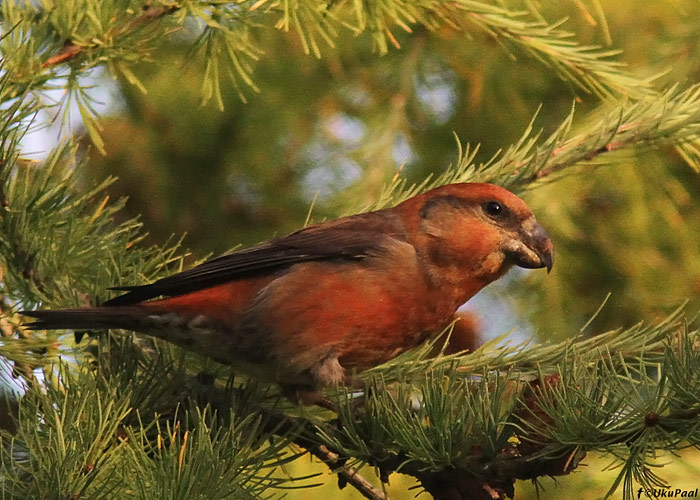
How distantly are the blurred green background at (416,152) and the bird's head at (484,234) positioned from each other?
2.18 feet

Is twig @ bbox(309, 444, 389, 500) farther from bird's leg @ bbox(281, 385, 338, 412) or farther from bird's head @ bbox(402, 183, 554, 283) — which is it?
bird's head @ bbox(402, 183, 554, 283)

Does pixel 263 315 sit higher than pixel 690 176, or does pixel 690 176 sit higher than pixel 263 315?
pixel 263 315

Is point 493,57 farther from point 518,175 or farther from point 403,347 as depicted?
point 403,347

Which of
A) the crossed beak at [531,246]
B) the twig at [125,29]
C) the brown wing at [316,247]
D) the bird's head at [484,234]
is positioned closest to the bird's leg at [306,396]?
the brown wing at [316,247]

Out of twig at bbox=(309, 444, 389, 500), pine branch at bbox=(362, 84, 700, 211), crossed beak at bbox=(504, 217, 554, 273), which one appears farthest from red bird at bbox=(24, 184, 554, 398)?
twig at bbox=(309, 444, 389, 500)

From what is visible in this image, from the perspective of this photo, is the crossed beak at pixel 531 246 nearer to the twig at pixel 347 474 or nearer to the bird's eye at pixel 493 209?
the bird's eye at pixel 493 209

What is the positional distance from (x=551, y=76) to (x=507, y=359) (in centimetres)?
258

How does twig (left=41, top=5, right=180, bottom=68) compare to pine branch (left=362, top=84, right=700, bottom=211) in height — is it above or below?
above

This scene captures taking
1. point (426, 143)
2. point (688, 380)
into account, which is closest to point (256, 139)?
point (426, 143)

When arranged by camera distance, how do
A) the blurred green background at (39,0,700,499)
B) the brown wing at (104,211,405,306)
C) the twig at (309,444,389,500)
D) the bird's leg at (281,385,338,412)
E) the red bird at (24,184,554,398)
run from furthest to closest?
the blurred green background at (39,0,700,499)
the brown wing at (104,211,405,306)
the red bird at (24,184,554,398)
the bird's leg at (281,385,338,412)
the twig at (309,444,389,500)

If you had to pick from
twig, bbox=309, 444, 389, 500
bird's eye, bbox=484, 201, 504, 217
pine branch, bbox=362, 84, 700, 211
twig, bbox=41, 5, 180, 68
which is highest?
twig, bbox=41, 5, 180, 68

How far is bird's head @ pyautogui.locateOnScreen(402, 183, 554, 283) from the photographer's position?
10.4 feet

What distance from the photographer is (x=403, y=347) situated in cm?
301

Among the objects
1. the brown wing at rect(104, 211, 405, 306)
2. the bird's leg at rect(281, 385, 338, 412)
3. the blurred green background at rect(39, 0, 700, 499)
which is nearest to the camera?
the bird's leg at rect(281, 385, 338, 412)
